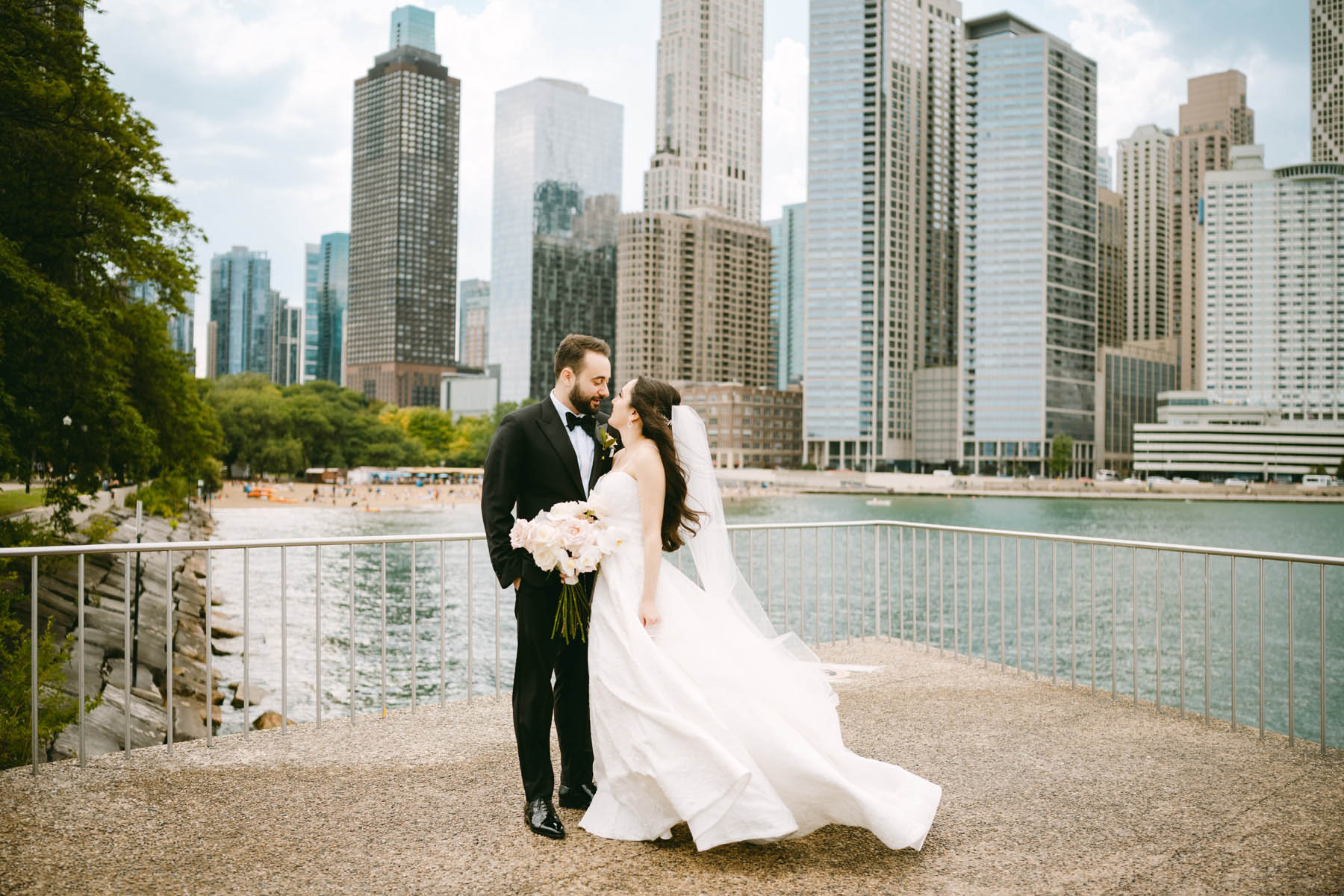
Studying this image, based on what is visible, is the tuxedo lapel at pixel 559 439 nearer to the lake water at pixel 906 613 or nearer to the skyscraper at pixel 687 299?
the lake water at pixel 906 613

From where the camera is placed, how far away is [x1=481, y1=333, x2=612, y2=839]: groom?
350cm

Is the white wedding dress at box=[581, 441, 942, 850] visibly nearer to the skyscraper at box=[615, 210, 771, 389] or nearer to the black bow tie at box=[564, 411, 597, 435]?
the black bow tie at box=[564, 411, 597, 435]

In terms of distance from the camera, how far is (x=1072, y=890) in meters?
2.97

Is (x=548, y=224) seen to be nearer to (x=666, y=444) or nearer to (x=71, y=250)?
(x=71, y=250)

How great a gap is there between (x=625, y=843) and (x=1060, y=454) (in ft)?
371

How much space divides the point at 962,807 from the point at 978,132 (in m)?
123

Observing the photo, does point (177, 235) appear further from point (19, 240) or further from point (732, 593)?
point (732, 593)

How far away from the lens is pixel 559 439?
11.8 feet

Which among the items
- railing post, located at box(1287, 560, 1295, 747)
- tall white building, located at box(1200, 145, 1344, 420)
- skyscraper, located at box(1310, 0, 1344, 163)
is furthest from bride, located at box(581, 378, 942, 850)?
skyscraper, located at box(1310, 0, 1344, 163)

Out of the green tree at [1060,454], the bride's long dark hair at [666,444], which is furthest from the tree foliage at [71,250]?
the green tree at [1060,454]

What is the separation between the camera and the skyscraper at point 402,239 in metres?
164

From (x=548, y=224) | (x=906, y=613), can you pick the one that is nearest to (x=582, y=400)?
(x=906, y=613)

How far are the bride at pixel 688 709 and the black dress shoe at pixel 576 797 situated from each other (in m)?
0.29

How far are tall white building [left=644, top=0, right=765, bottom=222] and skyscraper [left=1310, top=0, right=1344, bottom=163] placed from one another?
322ft
